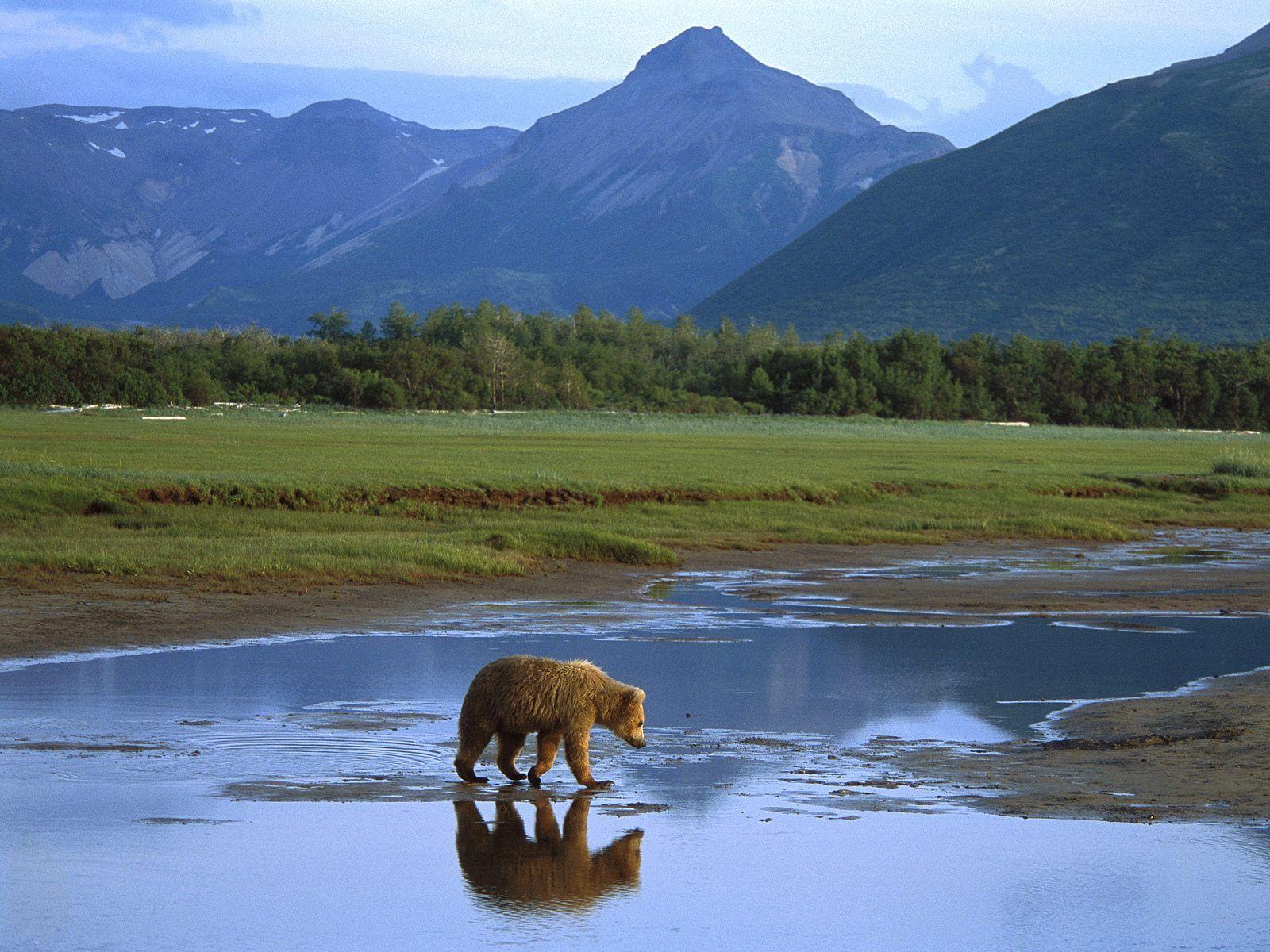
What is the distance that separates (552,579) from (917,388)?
98578 mm

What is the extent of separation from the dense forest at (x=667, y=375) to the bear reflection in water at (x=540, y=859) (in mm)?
92890

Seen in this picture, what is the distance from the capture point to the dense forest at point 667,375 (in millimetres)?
109750

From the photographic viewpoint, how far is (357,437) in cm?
7019

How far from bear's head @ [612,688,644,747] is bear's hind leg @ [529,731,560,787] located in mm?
457

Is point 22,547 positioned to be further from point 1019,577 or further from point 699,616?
point 1019,577

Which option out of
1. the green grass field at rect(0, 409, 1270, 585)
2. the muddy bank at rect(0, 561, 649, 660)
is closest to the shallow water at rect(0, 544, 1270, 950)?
the muddy bank at rect(0, 561, 649, 660)

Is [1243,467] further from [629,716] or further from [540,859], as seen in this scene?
[540,859]

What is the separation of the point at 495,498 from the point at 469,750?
26.9 metres

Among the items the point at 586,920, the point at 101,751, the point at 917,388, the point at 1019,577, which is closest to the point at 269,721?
the point at 101,751

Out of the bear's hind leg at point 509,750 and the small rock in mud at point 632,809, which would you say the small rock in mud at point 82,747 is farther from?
the small rock in mud at point 632,809

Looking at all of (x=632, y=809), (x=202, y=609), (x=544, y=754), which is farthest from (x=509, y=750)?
(x=202, y=609)

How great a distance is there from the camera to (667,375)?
5335 inches

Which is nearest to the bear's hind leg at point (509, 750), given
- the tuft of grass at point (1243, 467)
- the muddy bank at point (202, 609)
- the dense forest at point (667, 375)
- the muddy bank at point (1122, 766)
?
the muddy bank at point (1122, 766)

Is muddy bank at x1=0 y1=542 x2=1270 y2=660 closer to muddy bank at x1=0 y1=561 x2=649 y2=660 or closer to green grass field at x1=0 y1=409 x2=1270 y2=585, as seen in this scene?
muddy bank at x1=0 y1=561 x2=649 y2=660
